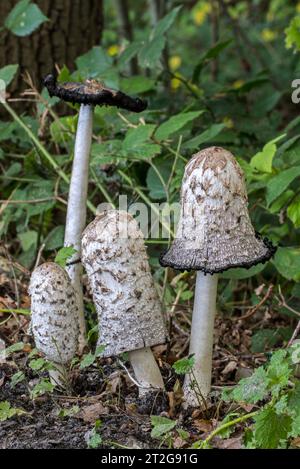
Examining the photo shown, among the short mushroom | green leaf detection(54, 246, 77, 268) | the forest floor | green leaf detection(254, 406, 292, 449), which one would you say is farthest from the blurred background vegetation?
green leaf detection(254, 406, 292, 449)

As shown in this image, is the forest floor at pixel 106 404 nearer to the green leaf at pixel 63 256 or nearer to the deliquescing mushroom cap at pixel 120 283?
the deliquescing mushroom cap at pixel 120 283

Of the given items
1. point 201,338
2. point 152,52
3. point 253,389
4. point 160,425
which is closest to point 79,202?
point 201,338

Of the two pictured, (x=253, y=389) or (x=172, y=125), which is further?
(x=172, y=125)

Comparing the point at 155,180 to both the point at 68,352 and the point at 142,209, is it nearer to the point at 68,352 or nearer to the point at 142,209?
the point at 142,209

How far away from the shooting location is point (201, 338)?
2764 millimetres

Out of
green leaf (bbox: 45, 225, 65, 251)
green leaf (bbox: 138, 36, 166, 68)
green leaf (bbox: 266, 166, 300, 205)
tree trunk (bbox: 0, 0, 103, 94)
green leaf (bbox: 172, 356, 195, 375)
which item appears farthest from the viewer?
tree trunk (bbox: 0, 0, 103, 94)

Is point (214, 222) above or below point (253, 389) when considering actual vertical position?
above

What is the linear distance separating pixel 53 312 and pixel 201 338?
0.54 m

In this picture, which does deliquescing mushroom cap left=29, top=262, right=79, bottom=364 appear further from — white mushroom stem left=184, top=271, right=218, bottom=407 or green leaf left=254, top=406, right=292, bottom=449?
green leaf left=254, top=406, right=292, bottom=449

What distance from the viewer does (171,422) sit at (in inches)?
101

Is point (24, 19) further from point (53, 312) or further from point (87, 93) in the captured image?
point (53, 312)

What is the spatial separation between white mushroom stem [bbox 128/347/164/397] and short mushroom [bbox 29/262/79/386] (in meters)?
0.23

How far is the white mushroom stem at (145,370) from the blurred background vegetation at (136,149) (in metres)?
0.52

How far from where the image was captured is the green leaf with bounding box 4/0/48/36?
13.3 ft
